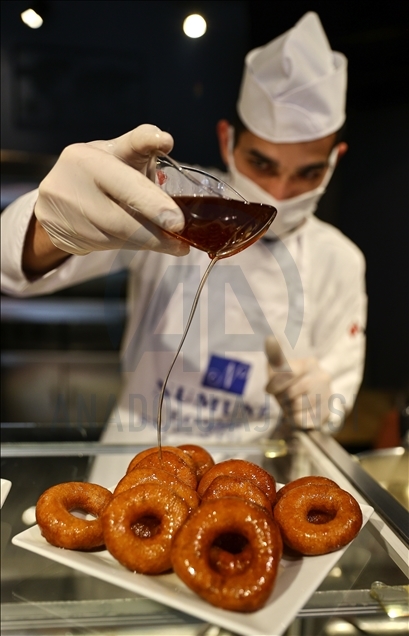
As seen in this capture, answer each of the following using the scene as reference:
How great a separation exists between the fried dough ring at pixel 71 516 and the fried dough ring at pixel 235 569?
0.16 metres

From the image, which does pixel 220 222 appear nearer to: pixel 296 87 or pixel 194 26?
pixel 296 87

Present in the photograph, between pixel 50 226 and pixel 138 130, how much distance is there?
30cm

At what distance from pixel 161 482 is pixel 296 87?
1618mm

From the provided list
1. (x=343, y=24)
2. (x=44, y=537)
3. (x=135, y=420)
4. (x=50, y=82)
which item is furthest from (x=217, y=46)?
(x=44, y=537)

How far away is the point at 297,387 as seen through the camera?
1884mm

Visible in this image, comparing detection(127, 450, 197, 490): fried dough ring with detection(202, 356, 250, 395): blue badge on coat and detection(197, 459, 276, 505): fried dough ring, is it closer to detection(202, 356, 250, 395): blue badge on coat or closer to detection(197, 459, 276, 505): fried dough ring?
detection(197, 459, 276, 505): fried dough ring

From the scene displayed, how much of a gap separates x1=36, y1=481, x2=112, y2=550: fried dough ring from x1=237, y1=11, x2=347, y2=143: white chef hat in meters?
1.51

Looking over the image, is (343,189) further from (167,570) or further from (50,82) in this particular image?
(167,570)

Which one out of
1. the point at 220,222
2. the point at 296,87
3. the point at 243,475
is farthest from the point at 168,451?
the point at 296,87

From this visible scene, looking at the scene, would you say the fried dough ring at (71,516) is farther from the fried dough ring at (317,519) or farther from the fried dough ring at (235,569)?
the fried dough ring at (317,519)

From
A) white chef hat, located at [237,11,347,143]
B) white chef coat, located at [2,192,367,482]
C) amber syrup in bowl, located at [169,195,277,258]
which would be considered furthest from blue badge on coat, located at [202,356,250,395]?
amber syrup in bowl, located at [169,195,277,258]

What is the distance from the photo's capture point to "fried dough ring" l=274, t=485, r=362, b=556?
2.82 feet

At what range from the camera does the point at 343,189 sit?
10.2 feet

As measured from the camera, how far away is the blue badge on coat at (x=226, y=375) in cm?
218
